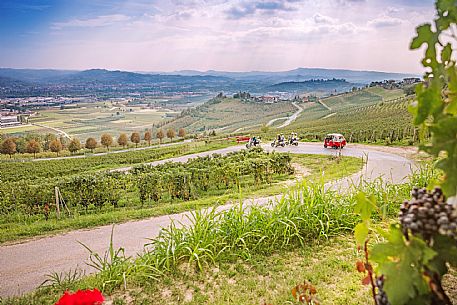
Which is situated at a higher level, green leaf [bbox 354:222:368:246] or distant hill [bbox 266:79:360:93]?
distant hill [bbox 266:79:360:93]

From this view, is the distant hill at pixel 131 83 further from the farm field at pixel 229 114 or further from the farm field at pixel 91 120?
the farm field at pixel 229 114

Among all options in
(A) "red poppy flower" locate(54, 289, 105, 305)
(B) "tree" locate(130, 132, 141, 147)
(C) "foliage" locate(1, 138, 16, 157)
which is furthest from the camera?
(B) "tree" locate(130, 132, 141, 147)

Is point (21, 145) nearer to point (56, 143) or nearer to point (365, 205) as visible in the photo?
point (56, 143)

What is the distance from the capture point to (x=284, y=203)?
3545mm

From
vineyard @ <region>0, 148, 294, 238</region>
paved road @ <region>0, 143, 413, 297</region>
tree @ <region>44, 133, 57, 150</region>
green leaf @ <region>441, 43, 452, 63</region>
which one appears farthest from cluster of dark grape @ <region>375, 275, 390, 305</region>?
tree @ <region>44, 133, 57, 150</region>

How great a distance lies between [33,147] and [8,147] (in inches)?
64.1

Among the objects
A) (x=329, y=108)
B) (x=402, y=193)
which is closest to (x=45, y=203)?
(x=402, y=193)

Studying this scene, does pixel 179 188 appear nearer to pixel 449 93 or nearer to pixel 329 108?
pixel 449 93

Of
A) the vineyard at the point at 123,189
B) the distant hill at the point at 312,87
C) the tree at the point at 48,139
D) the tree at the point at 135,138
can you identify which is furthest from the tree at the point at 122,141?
the distant hill at the point at 312,87

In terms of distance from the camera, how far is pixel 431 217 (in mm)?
634

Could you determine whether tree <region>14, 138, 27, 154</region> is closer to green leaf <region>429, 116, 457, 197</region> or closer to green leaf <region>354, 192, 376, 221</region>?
green leaf <region>354, 192, 376, 221</region>

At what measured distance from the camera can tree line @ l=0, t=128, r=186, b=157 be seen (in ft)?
51.0

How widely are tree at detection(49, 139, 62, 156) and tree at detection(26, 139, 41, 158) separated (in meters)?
1.05

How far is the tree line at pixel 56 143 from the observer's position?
612 inches
